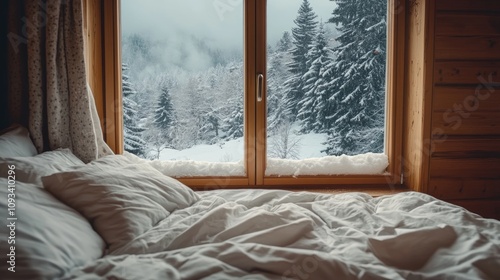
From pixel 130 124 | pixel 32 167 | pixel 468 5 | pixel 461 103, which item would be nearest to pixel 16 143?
pixel 32 167

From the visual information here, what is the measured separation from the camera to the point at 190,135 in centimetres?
248

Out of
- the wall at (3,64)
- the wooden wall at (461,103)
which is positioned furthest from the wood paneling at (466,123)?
the wall at (3,64)

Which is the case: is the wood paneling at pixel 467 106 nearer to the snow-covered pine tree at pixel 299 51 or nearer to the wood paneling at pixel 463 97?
the wood paneling at pixel 463 97

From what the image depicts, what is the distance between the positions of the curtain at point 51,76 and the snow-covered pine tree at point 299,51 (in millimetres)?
1234

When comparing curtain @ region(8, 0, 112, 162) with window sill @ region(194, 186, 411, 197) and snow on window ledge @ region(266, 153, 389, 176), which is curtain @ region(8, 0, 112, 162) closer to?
window sill @ region(194, 186, 411, 197)

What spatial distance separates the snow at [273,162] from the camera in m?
2.46

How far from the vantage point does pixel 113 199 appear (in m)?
1.21

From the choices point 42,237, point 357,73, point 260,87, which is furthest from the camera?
point 357,73

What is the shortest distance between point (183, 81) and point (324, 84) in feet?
3.04

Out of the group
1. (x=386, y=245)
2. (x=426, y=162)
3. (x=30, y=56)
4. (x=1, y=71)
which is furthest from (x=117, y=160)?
(x=426, y=162)

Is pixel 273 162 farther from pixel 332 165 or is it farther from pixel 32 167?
pixel 32 167

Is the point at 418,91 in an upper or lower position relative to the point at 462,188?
upper

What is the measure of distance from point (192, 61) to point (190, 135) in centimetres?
48

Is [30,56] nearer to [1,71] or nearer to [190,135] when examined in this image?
[1,71]
